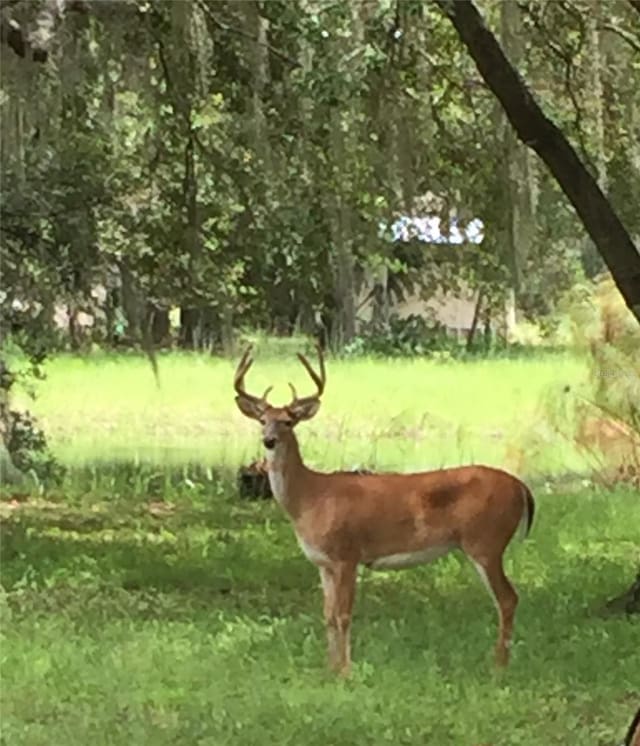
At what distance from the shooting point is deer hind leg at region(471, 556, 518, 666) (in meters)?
2.17

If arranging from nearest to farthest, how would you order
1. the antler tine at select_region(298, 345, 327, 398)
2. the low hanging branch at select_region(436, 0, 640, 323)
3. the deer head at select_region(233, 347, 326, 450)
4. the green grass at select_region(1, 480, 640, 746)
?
the green grass at select_region(1, 480, 640, 746) < the deer head at select_region(233, 347, 326, 450) < the antler tine at select_region(298, 345, 327, 398) < the low hanging branch at select_region(436, 0, 640, 323)

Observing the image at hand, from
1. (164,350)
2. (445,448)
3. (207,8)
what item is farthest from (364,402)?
(207,8)

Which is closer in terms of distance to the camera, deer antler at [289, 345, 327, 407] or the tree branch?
deer antler at [289, 345, 327, 407]

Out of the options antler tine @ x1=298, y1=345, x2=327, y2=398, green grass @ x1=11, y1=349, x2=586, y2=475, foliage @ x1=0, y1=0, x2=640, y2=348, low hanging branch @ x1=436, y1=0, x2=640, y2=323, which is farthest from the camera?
foliage @ x1=0, y1=0, x2=640, y2=348

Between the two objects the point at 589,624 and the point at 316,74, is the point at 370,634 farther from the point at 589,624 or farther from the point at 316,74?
the point at 316,74

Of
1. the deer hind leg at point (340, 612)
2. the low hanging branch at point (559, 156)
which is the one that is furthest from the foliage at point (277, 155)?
the deer hind leg at point (340, 612)

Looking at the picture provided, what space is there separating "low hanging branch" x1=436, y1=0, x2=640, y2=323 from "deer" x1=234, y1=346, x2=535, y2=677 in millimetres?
367

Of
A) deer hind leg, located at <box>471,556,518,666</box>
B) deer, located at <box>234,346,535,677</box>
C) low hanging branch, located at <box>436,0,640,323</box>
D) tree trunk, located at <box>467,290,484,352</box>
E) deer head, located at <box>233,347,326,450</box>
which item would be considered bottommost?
deer hind leg, located at <box>471,556,518,666</box>

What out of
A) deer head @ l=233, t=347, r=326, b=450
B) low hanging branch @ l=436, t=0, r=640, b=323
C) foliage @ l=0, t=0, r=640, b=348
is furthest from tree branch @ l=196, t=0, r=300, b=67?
deer head @ l=233, t=347, r=326, b=450

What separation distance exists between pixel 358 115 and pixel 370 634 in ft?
2.69

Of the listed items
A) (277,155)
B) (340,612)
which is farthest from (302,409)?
(277,155)

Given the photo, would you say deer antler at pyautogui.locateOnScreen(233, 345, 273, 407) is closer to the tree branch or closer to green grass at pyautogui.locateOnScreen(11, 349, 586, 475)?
green grass at pyautogui.locateOnScreen(11, 349, 586, 475)

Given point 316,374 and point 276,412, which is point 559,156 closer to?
point 316,374

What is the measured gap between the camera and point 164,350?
8.92 feet
